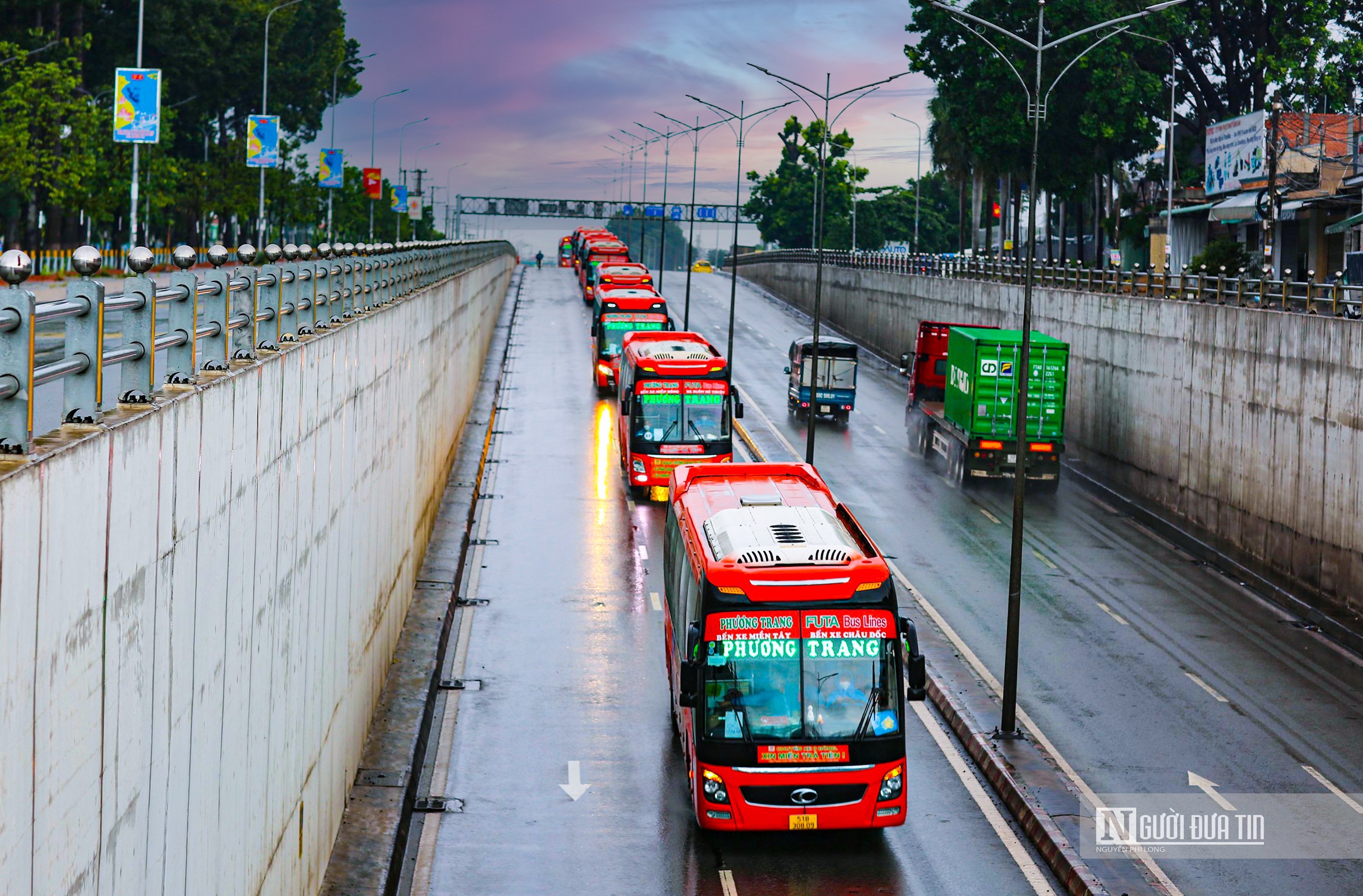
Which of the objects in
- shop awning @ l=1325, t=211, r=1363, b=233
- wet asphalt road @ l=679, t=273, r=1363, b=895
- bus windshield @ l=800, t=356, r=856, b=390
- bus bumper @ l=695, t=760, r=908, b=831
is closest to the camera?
bus bumper @ l=695, t=760, r=908, b=831

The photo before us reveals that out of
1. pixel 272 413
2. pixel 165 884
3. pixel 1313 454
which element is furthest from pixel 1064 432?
pixel 165 884

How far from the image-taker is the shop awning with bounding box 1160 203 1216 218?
74.1 m

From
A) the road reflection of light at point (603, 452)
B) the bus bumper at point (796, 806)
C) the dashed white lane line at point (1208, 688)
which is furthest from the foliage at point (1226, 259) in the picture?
the bus bumper at point (796, 806)

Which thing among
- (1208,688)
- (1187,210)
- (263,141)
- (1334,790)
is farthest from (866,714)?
(1187,210)

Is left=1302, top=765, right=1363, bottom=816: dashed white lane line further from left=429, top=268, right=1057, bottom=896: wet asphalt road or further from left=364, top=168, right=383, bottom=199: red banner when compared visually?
left=364, top=168, right=383, bottom=199: red banner

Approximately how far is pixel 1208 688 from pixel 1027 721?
3.83m

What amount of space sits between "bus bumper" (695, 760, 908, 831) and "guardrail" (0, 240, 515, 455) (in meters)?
6.47

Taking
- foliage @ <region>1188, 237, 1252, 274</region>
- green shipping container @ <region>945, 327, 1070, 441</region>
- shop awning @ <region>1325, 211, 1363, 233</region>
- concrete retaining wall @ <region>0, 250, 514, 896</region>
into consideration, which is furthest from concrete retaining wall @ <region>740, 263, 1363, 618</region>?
concrete retaining wall @ <region>0, 250, 514, 896</region>

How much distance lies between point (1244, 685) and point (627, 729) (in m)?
10.1

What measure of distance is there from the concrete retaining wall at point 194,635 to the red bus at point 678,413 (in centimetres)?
1774

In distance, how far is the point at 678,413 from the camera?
37.1 m

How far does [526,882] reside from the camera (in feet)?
52.9

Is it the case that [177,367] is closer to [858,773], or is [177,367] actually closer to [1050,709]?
[858,773]

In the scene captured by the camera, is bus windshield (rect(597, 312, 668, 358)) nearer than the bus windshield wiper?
No
